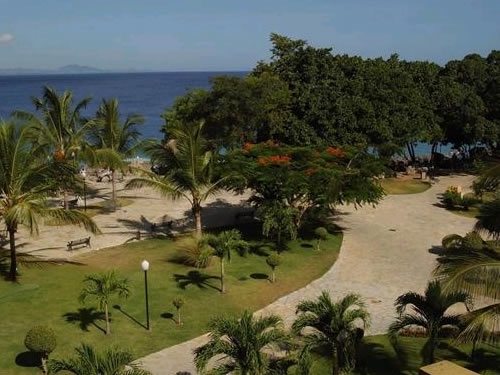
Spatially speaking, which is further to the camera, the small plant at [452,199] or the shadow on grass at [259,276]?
the small plant at [452,199]

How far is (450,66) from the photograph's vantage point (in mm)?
44750

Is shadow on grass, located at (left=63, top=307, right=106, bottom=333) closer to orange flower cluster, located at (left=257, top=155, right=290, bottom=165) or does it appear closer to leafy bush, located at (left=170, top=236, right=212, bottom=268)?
leafy bush, located at (left=170, top=236, right=212, bottom=268)

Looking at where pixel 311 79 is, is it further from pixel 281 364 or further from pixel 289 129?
pixel 281 364

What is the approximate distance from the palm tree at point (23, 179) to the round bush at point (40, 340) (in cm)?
515

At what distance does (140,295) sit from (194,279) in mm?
2411

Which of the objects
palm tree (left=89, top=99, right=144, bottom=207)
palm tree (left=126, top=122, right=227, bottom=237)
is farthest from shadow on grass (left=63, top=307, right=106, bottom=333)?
palm tree (left=89, top=99, right=144, bottom=207)

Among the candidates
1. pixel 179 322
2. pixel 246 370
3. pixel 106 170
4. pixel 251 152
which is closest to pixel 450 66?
pixel 251 152

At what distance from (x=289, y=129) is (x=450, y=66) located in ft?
60.5

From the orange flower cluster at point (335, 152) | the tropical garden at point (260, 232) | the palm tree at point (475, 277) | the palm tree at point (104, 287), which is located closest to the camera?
the palm tree at point (475, 277)

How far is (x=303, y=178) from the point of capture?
78.5 ft

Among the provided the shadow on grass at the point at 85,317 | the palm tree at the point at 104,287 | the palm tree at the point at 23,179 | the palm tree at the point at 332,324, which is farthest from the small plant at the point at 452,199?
the palm tree at the point at 104,287

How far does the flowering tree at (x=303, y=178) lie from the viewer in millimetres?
23891

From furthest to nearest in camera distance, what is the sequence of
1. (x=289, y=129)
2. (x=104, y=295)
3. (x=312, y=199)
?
(x=289, y=129) < (x=312, y=199) < (x=104, y=295)

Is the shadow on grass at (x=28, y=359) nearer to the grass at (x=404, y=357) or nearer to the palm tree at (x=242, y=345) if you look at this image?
the palm tree at (x=242, y=345)
